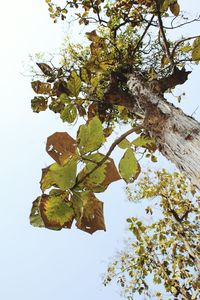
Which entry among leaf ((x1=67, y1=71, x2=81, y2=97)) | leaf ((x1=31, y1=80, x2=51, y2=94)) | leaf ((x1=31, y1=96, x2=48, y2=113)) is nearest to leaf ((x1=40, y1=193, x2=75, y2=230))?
leaf ((x1=67, y1=71, x2=81, y2=97))

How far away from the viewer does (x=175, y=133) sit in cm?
154

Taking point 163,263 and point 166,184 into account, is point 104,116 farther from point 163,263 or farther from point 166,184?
point 166,184

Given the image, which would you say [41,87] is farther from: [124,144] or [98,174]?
[98,174]

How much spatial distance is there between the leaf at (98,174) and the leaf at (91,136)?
0.26ft

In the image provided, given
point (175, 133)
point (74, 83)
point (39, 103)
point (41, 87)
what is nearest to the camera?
point (74, 83)

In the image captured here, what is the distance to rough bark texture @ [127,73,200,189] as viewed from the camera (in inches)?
50.5

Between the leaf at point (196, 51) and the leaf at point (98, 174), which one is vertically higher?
the leaf at point (196, 51)

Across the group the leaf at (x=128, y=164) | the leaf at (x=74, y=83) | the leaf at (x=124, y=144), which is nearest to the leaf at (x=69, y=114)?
the leaf at (x=74, y=83)

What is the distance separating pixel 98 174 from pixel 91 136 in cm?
18

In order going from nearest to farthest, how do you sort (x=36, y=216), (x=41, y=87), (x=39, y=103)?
(x=36, y=216), (x=41, y=87), (x=39, y=103)

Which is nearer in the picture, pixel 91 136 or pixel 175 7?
pixel 91 136

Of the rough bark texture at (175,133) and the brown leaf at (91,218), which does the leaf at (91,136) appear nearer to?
the brown leaf at (91,218)

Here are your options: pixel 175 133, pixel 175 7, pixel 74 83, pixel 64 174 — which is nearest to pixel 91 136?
pixel 64 174

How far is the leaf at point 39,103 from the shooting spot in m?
2.05
